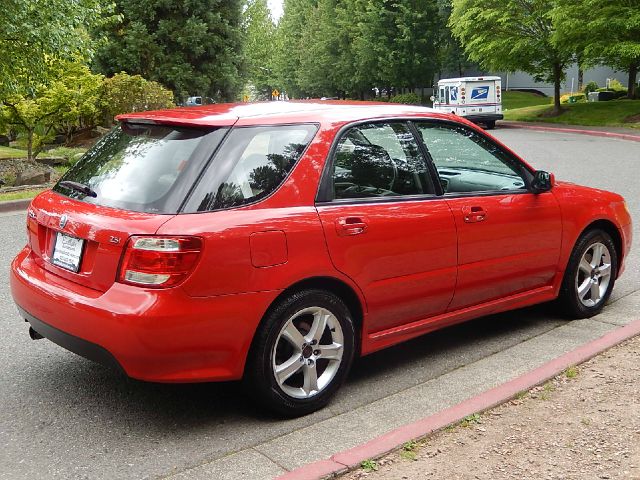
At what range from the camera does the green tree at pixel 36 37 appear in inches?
485

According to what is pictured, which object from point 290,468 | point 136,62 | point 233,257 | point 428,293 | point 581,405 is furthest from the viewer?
point 136,62

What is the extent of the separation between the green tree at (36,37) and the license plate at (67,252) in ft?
31.1

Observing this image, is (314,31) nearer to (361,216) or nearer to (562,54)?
(562,54)

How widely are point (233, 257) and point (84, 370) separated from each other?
5.50 feet

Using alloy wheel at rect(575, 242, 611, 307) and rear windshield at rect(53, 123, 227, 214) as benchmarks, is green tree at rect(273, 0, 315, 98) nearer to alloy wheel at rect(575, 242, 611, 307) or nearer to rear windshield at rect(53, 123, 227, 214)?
alloy wheel at rect(575, 242, 611, 307)

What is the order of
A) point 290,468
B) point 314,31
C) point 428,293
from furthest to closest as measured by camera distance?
1. point 314,31
2. point 428,293
3. point 290,468

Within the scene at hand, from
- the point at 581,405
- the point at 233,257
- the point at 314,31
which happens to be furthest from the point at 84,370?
the point at 314,31

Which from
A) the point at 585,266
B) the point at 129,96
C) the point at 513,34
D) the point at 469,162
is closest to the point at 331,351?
the point at 469,162

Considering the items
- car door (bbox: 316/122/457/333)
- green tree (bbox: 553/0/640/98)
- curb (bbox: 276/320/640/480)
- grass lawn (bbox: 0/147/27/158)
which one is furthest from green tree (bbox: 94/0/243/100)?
curb (bbox: 276/320/640/480)

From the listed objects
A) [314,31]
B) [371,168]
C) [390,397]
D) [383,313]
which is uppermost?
[314,31]

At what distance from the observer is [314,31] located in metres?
69.0

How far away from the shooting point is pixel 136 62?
31.7 meters

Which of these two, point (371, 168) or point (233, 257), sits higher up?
point (371, 168)

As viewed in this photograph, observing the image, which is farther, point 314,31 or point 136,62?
point 314,31
